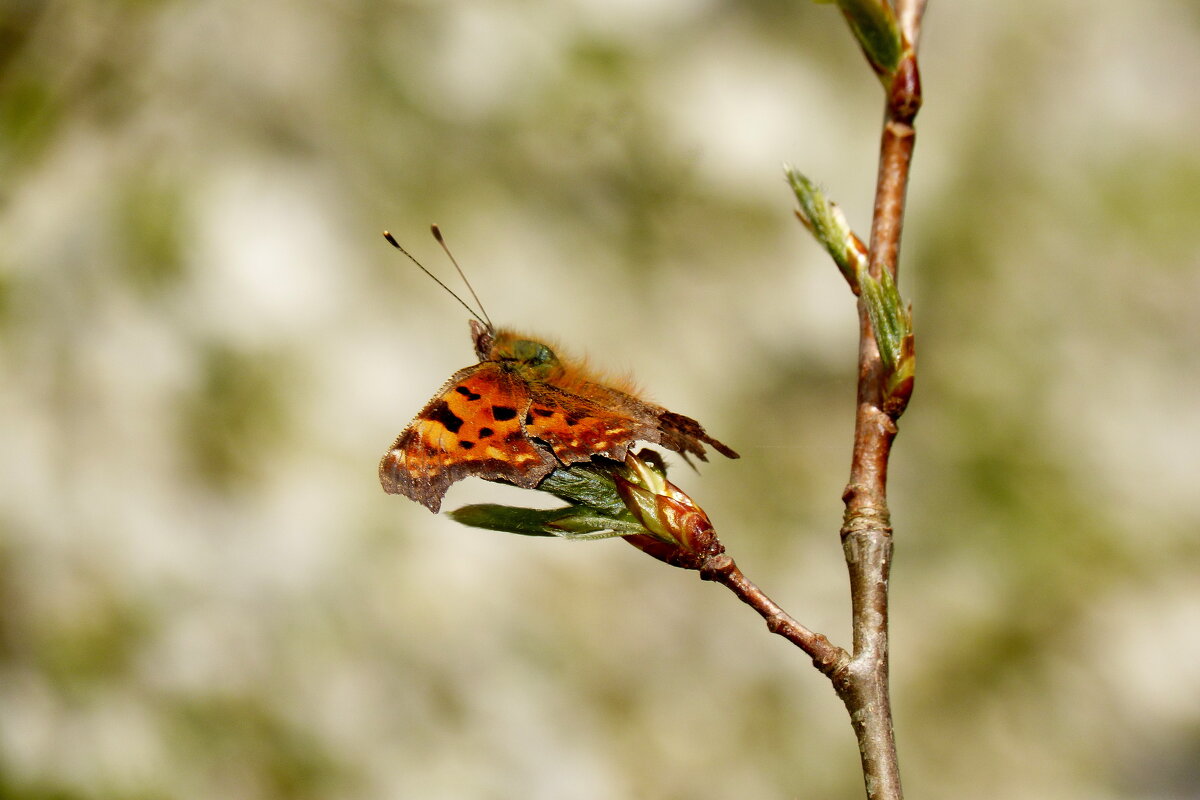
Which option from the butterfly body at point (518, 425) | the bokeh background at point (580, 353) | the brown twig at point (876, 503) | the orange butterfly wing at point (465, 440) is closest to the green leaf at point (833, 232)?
the brown twig at point (876, 503)

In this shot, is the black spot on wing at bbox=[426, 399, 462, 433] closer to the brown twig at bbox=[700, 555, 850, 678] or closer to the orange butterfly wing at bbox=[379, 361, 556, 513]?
the orange butterfly wing at bbox=[379, 361, 556, 513]

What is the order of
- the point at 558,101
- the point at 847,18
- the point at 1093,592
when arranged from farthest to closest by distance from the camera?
the point at 558,101 → the point at 1093,592 → the point at 847,18

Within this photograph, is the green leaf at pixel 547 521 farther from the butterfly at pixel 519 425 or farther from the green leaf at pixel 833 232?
the green leaf at pixel 833 232

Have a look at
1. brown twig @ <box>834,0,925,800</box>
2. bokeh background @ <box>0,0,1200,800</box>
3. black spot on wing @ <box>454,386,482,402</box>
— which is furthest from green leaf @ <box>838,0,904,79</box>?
bokeh background @ <box>0,0,1200,800</box>

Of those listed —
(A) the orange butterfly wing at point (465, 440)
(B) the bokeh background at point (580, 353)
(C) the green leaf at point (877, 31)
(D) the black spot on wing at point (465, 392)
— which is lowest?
(A) the orange butterfly wing at point (465, 440)

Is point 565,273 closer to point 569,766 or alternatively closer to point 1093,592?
point 569,766

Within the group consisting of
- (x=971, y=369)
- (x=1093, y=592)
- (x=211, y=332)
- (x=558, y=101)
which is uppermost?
(x=558, y=101)

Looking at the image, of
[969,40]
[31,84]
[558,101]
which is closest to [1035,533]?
[969,40]
